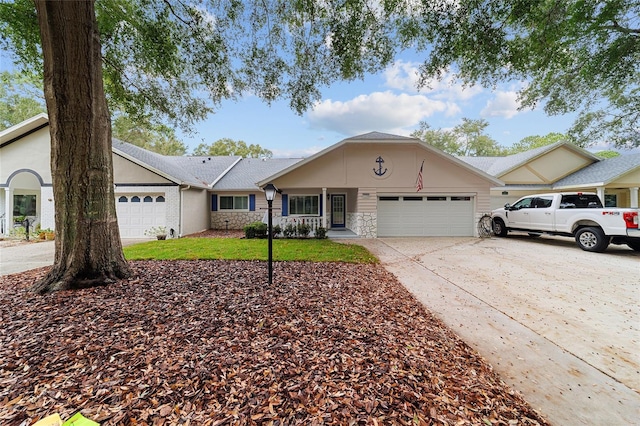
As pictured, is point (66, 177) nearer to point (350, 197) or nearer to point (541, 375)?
point (541, 375)

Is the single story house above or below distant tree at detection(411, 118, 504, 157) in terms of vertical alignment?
below

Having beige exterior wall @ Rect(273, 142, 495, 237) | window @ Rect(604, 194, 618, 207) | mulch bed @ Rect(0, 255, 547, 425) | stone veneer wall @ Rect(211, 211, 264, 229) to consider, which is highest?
beige exterior wall @ Rect(273, 142, 495, 237)

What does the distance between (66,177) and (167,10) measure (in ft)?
17.6

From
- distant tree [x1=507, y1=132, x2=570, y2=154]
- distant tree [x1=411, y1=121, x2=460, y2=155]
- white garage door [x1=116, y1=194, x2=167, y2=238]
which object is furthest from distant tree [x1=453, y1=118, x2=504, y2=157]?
white garage door [x1=116, y1=194, x2=167, y2=238]

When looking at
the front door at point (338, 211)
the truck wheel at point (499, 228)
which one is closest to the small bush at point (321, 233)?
the front door at point (338, 211)

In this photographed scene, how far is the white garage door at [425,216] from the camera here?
12016mm

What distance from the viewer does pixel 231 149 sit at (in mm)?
34062

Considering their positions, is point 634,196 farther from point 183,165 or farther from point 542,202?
point 183,165

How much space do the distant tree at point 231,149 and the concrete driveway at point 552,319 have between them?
31310mm

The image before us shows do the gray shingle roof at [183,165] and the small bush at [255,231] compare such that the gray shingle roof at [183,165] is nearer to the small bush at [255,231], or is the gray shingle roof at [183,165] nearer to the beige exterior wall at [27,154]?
the beige exterior wall at [27,154]

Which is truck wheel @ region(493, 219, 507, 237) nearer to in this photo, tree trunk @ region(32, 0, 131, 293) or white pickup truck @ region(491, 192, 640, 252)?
white pickup truck @ region(491, 192, 640, 252)

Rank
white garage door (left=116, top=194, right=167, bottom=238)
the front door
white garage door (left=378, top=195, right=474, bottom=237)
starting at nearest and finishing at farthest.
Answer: white garage door (left=378, top=195, right=474, bottom=237)
white garage door (left=116, top=194, right=167, bottom=238)
the front door

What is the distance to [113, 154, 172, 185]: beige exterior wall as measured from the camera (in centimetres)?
1202

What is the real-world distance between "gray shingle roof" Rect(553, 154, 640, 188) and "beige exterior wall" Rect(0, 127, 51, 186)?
2765 cm
